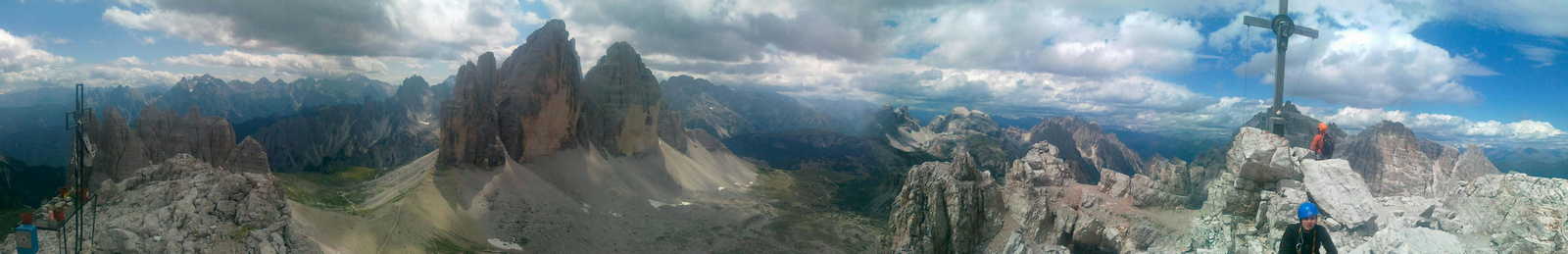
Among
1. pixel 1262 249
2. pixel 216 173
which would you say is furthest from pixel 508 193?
pixel 1262 249

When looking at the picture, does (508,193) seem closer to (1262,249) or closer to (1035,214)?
(1035,214)

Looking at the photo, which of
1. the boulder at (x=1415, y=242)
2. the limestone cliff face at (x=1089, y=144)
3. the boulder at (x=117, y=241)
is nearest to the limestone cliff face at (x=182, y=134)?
the boulder at (x=117, y=241)

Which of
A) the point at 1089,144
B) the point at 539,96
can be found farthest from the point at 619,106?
the point at 1089,144

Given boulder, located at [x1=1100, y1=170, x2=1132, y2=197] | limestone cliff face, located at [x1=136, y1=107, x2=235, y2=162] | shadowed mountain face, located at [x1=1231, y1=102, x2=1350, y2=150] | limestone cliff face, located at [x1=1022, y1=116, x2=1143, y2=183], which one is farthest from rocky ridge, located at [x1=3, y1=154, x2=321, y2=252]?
limestone cliff face, located at [x1=1022, y1=116, x2=1143, y2=183]

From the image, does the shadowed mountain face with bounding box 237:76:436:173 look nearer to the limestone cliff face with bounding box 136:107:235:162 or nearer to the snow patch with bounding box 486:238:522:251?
the limestone cliff face with bounding box 136:107:235:162

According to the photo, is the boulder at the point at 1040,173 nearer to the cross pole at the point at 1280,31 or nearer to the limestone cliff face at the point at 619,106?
the cross pole at the point at 1280,31

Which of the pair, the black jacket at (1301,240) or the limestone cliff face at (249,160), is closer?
the black jacket at (1301,240)

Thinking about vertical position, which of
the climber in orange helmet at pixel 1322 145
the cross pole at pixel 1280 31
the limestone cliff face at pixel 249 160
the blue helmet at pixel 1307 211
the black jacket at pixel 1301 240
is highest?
the cross pole at pixel 1280 31

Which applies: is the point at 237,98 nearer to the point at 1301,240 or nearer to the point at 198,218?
the point at 198,218
